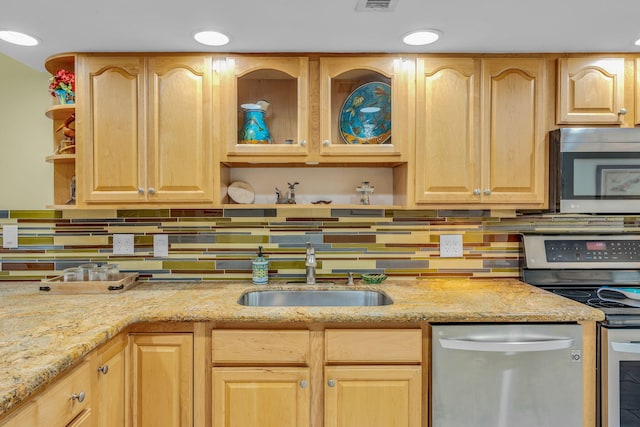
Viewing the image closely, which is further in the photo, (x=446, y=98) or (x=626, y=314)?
(x=446, y=98)


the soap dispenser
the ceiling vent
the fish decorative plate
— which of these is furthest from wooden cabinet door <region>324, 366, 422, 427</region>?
the ceiling vent

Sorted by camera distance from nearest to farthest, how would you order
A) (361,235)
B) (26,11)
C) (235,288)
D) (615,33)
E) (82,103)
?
(26,11) < (615,33) < (82,103) < (235,288) < (361,235)

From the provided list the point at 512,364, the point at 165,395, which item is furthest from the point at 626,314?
the point at 165,395

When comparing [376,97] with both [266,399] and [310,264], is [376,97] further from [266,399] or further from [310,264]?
[266,399]

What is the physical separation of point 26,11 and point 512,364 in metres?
2.33

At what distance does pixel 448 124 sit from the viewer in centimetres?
187

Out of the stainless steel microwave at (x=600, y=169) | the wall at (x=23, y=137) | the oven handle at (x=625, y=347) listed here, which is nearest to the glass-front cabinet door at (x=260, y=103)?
the wall at (x=23, y=137)

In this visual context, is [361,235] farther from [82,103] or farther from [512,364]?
[82,103]

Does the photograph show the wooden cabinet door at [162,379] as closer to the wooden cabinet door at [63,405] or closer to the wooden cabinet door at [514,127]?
the wooden cabinet door at [63,405]

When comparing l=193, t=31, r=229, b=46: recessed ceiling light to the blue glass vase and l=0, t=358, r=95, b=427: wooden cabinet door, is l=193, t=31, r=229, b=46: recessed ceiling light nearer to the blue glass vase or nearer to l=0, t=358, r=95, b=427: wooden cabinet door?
the blue glass vase

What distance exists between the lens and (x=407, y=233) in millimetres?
2189

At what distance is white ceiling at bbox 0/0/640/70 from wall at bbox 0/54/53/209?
25 centimetres

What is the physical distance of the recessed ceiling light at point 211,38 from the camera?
Result: 1.67m

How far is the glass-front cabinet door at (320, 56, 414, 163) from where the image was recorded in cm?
186
